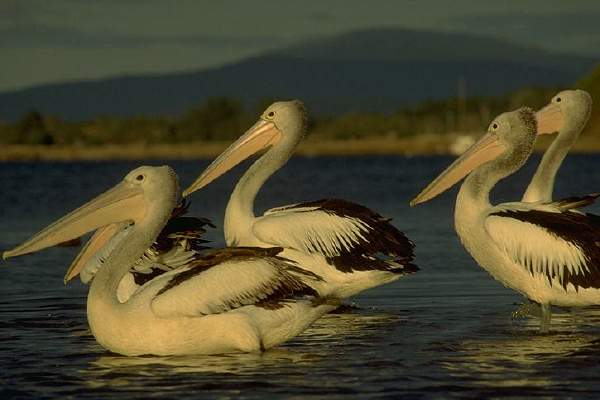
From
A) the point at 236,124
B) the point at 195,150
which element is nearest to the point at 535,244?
the point at 195,150

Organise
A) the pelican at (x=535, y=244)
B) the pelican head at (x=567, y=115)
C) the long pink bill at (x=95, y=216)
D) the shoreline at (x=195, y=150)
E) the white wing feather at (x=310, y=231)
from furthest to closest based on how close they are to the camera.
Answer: the shoreline at (x=195, y=150) < the pelican head at (x=567, y=115) < the white wing feather at (x=310, y=231) < the pelican at (x=535, y=244) < the long pink bill at (x=95, y=216)

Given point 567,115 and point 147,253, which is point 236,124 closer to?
point 567,115

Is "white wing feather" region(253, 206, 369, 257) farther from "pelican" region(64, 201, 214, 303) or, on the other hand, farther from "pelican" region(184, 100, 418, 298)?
"pelican" region(64, 201, 214, 303)

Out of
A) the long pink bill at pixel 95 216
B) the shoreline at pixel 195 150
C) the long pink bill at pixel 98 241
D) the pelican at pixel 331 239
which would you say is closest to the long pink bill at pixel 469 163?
the pelican at pixel 331 239

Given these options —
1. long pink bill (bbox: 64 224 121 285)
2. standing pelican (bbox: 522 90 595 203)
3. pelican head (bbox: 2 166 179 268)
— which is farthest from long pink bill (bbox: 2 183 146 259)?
standing pelican (bbox: 522 90 595 203)

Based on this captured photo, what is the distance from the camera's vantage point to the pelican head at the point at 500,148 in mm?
9039

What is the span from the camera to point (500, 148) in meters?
9.09

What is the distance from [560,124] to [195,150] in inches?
2363

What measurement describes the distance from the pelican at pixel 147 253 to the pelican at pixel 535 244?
5.87 ft

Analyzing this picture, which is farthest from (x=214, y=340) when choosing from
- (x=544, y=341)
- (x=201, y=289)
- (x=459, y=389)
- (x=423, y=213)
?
(x=423, y=213)

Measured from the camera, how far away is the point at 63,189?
1240 inches

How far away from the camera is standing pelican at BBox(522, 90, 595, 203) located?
10273 mm

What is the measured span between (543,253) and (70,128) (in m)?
76.6

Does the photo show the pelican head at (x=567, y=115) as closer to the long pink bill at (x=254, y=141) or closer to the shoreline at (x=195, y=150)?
the long pink bill at (x=254, y=141)
